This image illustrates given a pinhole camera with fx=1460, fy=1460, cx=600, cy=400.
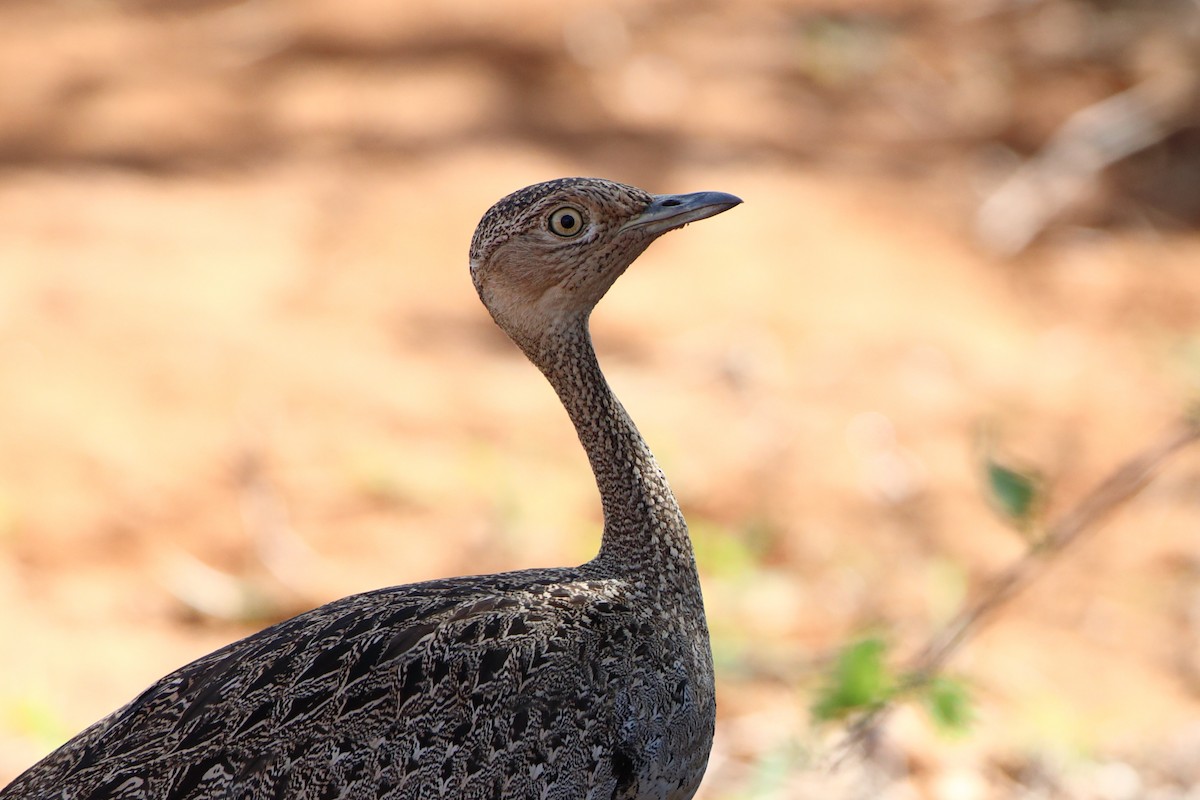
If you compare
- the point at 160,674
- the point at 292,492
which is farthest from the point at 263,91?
the point at 160,674

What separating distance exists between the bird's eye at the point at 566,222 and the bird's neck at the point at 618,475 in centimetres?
27

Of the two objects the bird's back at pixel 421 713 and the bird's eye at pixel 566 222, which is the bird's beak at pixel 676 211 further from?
the bird's back at pixel 421 713

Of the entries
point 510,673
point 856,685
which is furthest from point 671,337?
point 510,673

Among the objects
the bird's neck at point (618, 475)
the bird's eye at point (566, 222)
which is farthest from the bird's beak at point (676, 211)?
the bird's neck at point (618, 475)

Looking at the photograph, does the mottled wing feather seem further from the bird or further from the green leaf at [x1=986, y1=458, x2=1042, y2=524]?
the green leaf at [x1=986, y1=458, x2=1042, y2=524]

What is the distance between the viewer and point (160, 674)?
6086 millimetres

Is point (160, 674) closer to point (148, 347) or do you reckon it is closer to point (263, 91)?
point (148, 347)

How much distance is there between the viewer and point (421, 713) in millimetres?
3338

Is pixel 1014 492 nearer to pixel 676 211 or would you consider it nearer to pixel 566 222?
pixel 676 211

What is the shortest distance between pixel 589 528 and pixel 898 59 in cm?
679

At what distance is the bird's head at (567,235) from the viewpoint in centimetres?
378

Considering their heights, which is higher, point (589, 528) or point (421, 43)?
point (421, 43)

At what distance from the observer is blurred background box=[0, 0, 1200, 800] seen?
6.66m

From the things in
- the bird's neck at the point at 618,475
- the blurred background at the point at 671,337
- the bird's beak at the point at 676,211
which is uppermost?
the blurred background at the point at 671,337
